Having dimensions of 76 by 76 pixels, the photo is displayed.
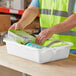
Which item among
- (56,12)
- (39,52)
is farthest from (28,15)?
(39,52)

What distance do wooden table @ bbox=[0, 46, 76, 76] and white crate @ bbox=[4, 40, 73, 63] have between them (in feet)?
0.08

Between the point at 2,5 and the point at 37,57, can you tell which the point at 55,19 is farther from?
the point at 2,5

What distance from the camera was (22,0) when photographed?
2428 mm

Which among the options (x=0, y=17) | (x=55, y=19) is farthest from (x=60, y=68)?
(x=0, y=17)

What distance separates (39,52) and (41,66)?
78 millimetres

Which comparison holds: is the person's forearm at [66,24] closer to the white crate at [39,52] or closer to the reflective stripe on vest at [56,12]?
the white crate at [39,52]

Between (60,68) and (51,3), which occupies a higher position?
(51,3)

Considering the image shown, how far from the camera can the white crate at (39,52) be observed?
3.39 feet

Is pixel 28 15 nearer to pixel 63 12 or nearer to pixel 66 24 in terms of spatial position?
pixel 63 12

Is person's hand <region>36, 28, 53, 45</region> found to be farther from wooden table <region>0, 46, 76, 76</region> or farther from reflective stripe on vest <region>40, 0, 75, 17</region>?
reflective stripe on vest <region>40, 0, 75, 17</region>

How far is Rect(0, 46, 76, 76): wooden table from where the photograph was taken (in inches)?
38.2

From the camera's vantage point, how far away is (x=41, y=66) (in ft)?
3.41

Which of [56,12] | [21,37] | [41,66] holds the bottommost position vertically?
[41,66]

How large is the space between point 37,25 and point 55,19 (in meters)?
1.06
